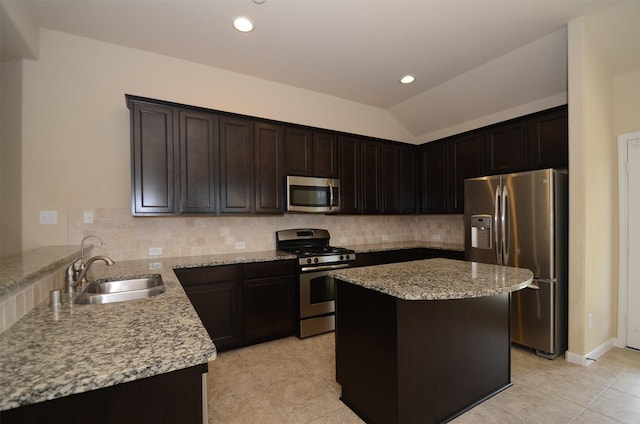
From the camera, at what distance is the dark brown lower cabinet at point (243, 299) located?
2764 millimetres

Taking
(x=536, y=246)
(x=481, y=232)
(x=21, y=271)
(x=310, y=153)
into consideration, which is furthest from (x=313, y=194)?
(x=21, y=271)

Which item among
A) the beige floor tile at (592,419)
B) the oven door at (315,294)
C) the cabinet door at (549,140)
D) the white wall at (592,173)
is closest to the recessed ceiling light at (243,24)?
the oven door at (315,294)

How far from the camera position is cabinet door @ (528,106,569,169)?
305 cm

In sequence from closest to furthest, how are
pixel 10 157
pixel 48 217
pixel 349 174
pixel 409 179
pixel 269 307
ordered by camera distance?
pixel 10 157, pixel 48 217, pixel 269 307, pixel 349 174, pixel 409 179

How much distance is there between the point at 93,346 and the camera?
3.20 ft

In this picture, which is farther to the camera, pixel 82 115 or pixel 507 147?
pixel 507 147

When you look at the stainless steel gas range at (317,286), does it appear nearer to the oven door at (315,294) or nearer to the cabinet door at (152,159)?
the oven door at (315,294)

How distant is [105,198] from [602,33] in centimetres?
488

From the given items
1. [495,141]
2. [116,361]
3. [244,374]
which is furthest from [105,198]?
[495,141]

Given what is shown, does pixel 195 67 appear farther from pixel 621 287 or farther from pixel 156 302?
pixel 621 287

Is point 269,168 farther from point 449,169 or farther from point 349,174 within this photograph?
point 449,169

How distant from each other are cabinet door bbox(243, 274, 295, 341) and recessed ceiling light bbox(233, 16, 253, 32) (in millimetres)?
2386

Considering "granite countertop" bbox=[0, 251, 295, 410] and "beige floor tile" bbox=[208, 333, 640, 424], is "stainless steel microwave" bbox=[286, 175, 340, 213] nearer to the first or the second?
"beige floor tile" bbox=[208, 333, 640, 424]

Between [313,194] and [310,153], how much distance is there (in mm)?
516
